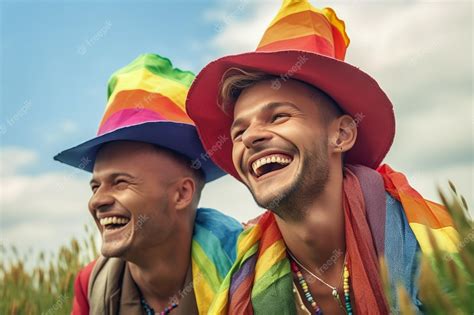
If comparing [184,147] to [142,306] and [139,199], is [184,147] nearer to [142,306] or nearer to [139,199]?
[139,199]

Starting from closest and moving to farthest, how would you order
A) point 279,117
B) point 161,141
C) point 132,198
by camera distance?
point 279,117
point 132,198
point 161,141

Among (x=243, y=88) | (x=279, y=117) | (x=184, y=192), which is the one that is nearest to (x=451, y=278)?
(x=279, y=117)

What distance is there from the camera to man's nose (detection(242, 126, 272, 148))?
2.32m

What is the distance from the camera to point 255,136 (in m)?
2.33

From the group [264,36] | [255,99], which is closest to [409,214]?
[255,99]

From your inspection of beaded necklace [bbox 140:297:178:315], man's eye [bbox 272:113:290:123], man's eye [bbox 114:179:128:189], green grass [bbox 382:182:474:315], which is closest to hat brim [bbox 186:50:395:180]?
man's eye [bbox 272:113:290:123]

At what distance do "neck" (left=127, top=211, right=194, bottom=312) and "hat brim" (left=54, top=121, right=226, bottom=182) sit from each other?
38 cm

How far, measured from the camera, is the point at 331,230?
92.0 inches

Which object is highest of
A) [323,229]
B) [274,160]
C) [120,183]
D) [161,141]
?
[161,141]

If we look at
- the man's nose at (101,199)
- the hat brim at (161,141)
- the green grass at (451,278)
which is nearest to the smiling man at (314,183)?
the hat brim at (161,141)

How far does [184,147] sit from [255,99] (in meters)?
0.89

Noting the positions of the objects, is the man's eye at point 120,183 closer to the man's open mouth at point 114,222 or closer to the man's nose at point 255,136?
the man's open mouth at point 114,222

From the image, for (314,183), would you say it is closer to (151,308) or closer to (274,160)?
(274,160)

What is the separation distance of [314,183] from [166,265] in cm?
119
